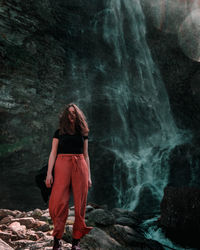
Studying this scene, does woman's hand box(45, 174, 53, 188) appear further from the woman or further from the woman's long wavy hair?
the woman's long wavy hair

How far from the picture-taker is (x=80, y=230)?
9.73ft

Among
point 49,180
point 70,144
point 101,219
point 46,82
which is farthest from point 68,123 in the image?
point 46,82

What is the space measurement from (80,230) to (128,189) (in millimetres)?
8349

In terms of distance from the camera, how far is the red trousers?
2936mm

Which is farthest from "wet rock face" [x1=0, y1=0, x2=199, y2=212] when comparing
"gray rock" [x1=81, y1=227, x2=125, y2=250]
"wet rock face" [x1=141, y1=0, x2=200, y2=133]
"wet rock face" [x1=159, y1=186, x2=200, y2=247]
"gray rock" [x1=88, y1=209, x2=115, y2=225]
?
"gray rock" [x1=81, y1=227, x2=125, y2=250]

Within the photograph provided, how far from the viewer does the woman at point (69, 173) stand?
2941 millimetres

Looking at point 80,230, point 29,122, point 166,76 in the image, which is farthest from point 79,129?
point 166,76

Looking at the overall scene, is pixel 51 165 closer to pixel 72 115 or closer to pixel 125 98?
pixel 72 115

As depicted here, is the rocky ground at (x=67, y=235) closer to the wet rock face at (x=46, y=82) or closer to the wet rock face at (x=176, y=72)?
the wet rock face at (x=46, y=82)

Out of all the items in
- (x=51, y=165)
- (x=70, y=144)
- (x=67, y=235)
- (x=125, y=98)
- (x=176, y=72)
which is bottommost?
(x=67, y=235)

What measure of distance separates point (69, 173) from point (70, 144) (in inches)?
15.2

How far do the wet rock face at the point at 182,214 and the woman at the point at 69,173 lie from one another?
9.22 ft

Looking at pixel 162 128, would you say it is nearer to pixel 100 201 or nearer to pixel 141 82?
pixel 141 82

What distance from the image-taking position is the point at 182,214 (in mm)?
5012
